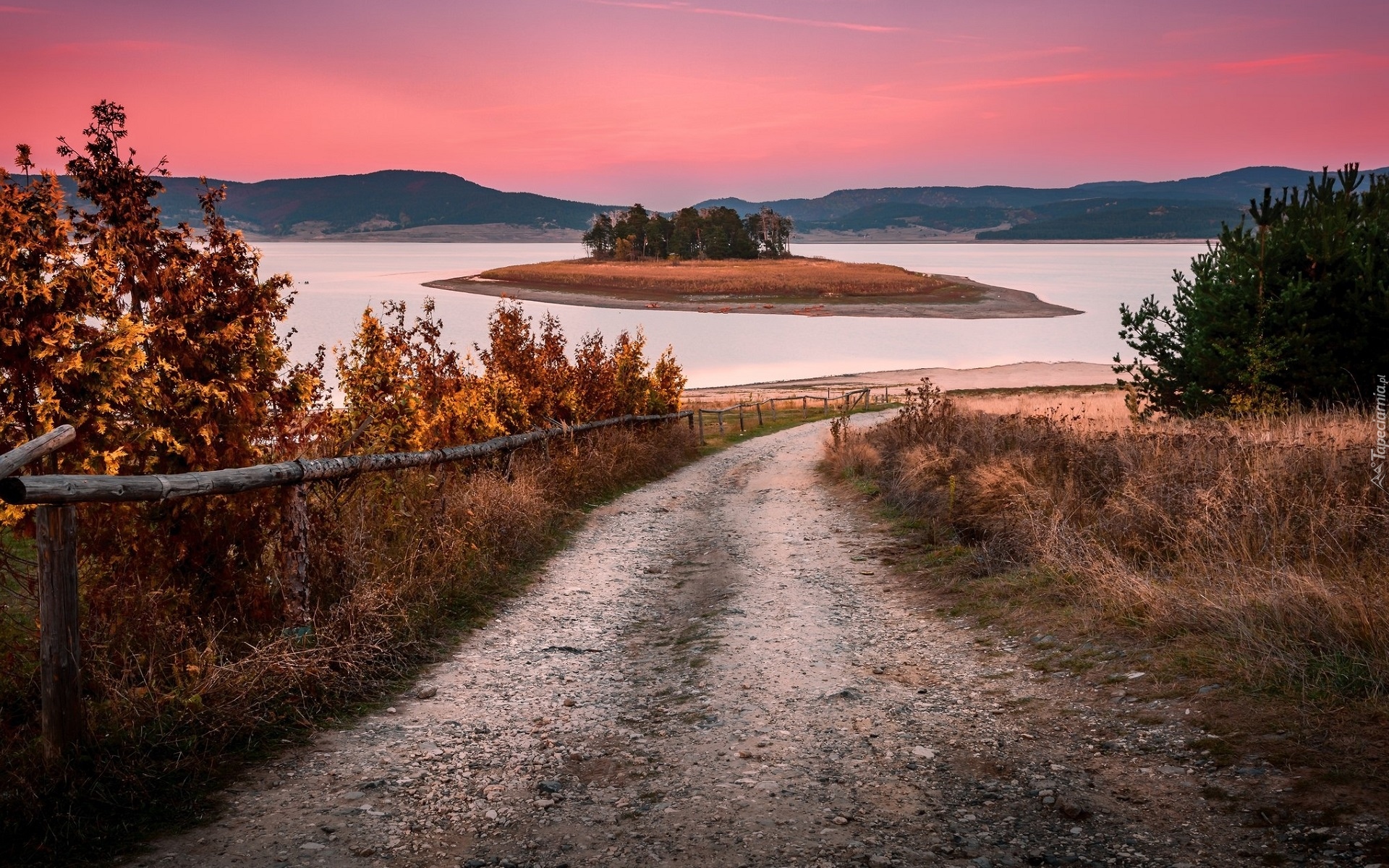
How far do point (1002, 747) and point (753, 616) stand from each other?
3.48 m

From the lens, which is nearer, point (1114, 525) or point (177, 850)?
point (177, 850)

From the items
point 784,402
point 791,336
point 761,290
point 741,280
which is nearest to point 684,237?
point 741,280

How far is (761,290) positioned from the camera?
122250mm

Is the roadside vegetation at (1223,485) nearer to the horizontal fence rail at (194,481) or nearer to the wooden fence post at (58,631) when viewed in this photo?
the horizontal fence rail at (194,481)

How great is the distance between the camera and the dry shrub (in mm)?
5441

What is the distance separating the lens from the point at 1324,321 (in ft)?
46.8

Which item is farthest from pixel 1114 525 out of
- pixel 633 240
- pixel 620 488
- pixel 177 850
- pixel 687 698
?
pixel 633 240

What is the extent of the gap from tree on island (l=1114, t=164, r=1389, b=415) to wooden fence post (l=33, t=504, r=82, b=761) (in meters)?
15.3

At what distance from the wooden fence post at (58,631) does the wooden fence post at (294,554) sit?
192 centimetres

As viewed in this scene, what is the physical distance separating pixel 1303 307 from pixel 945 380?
41676mm

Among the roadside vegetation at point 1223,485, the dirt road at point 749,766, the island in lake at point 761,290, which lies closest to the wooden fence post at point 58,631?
the dirt road at point 749,766

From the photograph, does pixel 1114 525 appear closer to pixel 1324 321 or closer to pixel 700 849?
pixel 700 849

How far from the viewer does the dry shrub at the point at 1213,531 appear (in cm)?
544

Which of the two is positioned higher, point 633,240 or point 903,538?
point 633,240
